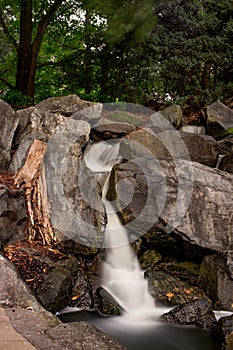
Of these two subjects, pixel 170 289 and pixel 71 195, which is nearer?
pixel 170 289

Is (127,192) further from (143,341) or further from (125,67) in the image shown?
(125,67)

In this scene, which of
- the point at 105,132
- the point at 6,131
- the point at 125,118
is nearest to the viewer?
the point at 6,131

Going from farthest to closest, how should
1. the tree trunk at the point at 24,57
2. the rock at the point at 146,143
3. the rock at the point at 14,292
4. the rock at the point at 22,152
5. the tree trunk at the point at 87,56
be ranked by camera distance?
the tree trunk at the point at 87,56 < the tree trunk at the point at 24,57 < the rock at the point at 146,143 < the rock at the point at 22,152 < the rock at the point at 14,292

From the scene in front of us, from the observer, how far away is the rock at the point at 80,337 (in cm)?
325

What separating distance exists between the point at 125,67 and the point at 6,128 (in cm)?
660

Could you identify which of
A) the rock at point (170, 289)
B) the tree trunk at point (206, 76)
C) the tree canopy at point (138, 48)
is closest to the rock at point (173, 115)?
the tree canopy at point (138, 48)

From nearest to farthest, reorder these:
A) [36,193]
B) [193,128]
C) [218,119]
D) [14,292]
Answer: [14,292]
[36,193]
[218,119]
[193,128]

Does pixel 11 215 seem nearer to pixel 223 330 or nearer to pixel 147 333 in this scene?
pixel 147 333

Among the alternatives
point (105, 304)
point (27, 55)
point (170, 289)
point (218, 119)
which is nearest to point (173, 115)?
point (218, 119)

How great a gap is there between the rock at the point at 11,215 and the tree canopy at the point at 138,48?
594 cm

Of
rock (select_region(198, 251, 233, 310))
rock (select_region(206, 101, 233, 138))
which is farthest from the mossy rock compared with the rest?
rock (select_region(198, 251, 233, 310))

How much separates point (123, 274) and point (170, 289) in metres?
0.80

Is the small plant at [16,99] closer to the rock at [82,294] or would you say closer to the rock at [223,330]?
the rock at [82,294]

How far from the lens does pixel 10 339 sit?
3.01m
